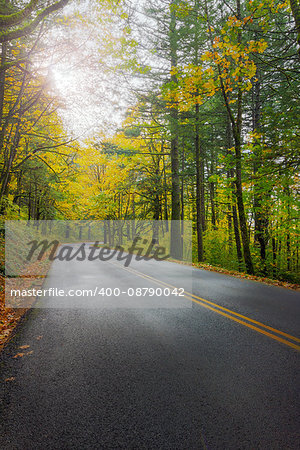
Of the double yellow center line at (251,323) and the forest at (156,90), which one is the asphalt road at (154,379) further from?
the forest at (156,90)

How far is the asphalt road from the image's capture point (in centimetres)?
216

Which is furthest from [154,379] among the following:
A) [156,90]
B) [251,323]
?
[156,90]

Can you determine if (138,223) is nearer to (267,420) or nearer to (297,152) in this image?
(297,152)

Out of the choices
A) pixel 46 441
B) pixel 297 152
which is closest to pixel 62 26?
pixel 297 152

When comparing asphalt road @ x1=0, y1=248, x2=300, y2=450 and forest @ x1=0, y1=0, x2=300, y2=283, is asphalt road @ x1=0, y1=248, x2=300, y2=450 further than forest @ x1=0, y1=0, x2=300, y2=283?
No

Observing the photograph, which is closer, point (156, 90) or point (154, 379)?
point (154, 379)

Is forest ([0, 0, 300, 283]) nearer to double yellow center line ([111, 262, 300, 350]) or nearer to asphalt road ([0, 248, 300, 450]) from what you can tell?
double yellow center line ([111, 262, 300, 350])

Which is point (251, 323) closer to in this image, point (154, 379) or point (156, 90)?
point (154, 379)

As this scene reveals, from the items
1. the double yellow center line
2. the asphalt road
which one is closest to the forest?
the double yellow center line

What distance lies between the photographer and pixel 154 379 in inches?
117

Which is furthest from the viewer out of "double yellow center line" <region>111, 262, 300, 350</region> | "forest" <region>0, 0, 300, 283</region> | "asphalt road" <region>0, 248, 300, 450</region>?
"forest" <region>0, 0, 300, 283</region>

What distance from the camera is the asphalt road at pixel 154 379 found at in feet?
7.09

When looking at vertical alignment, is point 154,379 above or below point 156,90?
below

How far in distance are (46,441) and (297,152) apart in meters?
9.00
